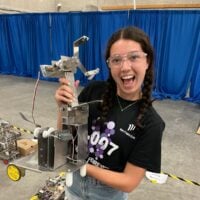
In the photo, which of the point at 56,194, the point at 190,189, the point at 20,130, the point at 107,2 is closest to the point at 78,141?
the point at 56,194

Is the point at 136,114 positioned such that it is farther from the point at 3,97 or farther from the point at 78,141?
the point at 3,97

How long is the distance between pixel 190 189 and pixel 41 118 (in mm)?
2273

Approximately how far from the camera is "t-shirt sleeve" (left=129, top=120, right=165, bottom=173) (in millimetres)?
871

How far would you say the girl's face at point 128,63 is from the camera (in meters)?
0.84

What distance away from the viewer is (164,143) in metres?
2.94

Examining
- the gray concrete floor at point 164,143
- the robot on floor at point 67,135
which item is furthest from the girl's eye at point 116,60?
the gray concrete floor at point 164,143

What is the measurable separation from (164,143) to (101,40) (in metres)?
3.04

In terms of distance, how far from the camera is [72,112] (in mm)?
737

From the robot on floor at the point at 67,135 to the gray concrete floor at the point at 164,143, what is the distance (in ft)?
4.68

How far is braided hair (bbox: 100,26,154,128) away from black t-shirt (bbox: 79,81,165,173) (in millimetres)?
21

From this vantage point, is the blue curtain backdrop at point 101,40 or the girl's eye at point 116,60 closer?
the girl's eye at point 116,60

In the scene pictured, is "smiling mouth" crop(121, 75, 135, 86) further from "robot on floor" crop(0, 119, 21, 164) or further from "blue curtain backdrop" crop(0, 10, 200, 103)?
"blue curtain backdrop" crop(0, 10, 200, 103)

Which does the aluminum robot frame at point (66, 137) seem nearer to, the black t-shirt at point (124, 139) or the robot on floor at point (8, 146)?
the black t-shirt at point (124, 139)

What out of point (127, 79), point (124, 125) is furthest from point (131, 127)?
point (127, 79)
